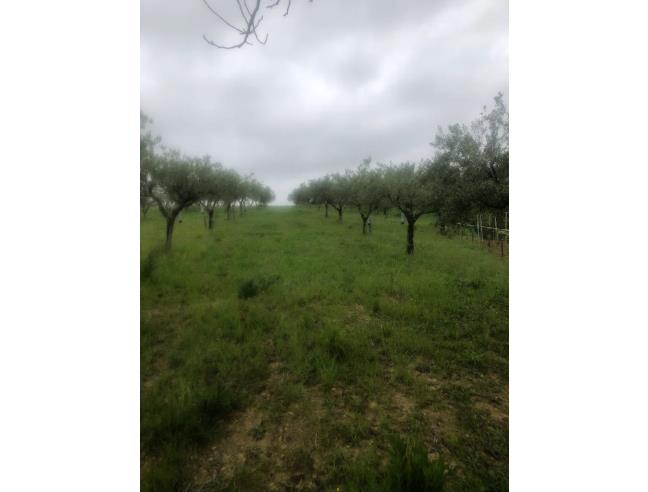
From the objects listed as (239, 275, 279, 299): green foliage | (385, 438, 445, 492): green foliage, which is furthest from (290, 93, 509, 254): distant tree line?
(385, 438, 445, 492): green foliage

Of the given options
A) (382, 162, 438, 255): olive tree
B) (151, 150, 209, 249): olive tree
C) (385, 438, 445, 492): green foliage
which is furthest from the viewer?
(382, 162, 438, 255): olive tree

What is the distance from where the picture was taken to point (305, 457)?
161 centimetres

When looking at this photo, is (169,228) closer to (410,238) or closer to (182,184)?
(182,184)

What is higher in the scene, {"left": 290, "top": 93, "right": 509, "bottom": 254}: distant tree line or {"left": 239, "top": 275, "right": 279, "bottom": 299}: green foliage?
{"left": 290, "top": 93, "right": 509, "bottom": 254}: distant tree line

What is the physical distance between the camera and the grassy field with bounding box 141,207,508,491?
1515 mm

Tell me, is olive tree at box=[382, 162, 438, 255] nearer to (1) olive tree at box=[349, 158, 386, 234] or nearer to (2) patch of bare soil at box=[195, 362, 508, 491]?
(1) olive tree at box=[349, 158, 386, 234]

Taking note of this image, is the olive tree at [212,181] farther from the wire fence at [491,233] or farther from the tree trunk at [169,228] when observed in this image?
the wire fence at [491,233]

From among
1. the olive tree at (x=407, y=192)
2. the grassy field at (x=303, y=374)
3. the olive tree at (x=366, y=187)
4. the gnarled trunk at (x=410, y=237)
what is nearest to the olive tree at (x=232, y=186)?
the grassy field at (x=303, y=374)

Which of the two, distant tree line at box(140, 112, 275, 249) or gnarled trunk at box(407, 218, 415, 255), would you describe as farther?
gnarled trunk at box(407, 218, 415, 255)

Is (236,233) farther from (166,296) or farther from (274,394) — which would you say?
(274,394)

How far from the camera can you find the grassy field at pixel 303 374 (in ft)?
4.97

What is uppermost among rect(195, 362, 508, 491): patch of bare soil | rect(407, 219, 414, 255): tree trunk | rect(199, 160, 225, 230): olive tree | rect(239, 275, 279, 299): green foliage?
rect(199, 160, 225, 230): olive tree

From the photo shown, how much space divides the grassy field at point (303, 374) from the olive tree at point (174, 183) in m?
0.12
